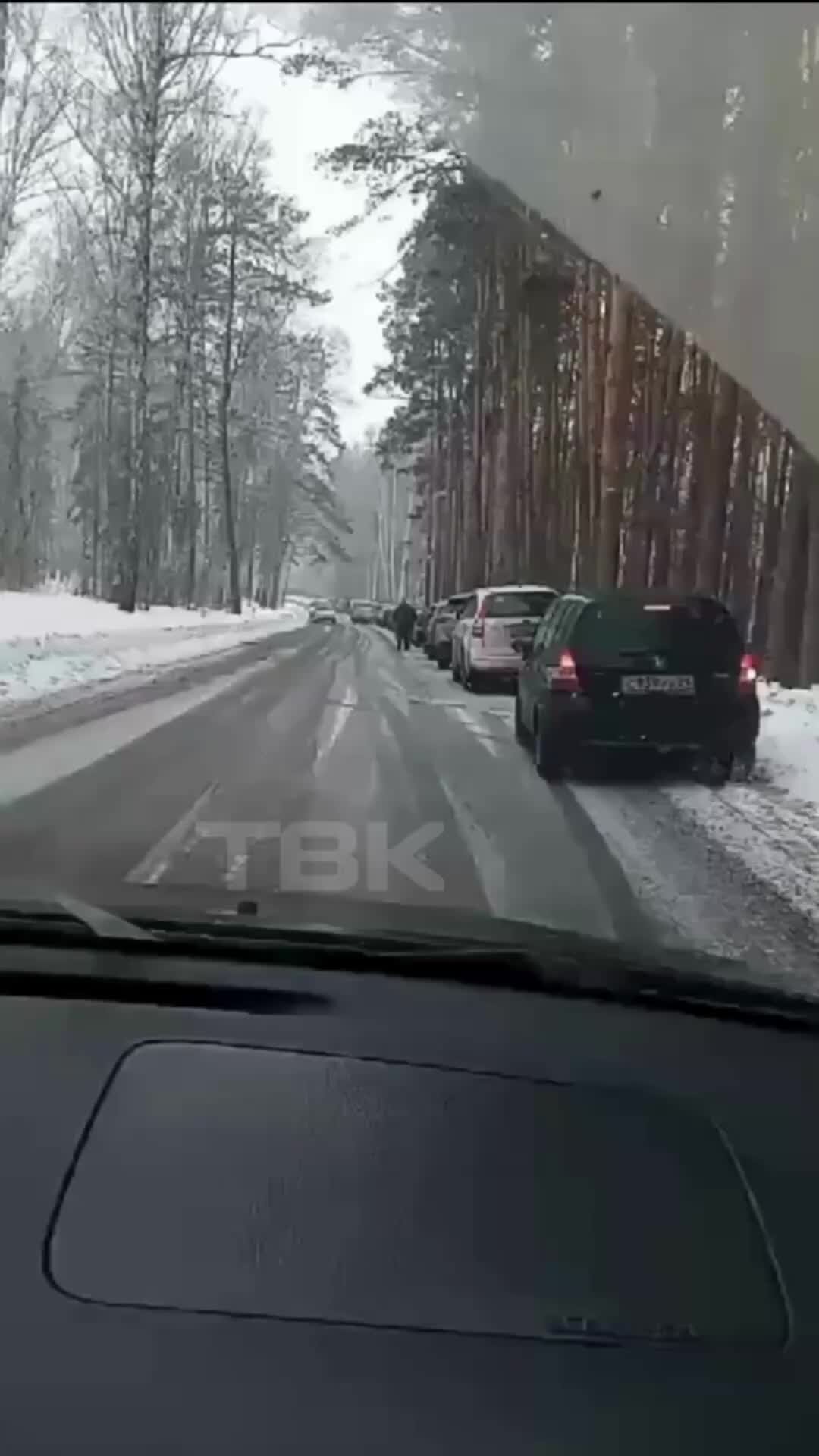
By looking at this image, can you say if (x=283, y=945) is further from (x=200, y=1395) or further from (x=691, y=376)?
(x=691, y=376)

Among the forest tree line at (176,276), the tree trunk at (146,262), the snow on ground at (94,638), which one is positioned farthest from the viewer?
the snow on ground at (94,638)

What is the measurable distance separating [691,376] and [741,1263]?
3310mm

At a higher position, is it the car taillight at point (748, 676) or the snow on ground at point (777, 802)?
the car taillight at point (748, 676)

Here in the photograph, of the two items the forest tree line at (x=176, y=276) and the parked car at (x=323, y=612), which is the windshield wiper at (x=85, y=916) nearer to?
the forest tree line at (x=176, y=276)

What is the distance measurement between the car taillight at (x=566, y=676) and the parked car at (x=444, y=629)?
5.71ft

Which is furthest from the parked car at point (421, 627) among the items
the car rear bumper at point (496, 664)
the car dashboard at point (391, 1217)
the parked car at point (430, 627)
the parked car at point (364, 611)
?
the car dashboard at point (391, 1217)

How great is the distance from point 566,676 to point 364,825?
1417 millimetres

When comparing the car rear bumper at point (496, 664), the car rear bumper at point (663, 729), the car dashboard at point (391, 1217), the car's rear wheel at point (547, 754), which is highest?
the car rear bumper at point (496, 664)

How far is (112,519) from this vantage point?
14633mm

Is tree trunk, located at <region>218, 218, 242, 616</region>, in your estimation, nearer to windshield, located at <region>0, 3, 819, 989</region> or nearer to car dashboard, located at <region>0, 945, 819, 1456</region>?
windshield, located at <region>0, 3, 819, 989</region>

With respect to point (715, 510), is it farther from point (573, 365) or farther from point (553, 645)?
point (553, 645)

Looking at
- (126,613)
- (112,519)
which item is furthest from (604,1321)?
(112,519)

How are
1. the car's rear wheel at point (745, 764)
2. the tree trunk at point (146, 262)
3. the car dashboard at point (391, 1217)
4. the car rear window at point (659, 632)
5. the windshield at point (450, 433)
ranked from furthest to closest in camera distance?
the car's rear wheel at point (745, 764) → the car rear window at point (659, 632) → the tree trunk at point (146, 262) → the windshield at point (450, 433) → the car dashboard at point (391, 1217)

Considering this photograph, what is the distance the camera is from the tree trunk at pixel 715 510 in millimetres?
5340
